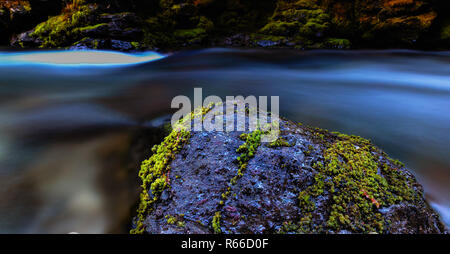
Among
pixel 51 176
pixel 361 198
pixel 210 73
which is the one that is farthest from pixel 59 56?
pixel 361 198

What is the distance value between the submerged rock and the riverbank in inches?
407

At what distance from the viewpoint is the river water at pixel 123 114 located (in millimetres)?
1938

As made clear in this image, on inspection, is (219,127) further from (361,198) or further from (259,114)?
(361,198)

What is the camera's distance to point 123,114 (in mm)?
3486

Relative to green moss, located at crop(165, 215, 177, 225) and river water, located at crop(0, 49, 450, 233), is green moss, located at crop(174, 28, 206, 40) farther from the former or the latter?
green moss, located at crop(165, 215, 177, 225)

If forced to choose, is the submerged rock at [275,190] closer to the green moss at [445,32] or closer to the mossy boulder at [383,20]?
the mossy boulder at [383,20]

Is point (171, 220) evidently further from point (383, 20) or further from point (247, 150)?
point (383, 20)

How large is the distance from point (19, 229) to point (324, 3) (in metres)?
17.7

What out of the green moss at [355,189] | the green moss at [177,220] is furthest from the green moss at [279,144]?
the green moss at [177,220]

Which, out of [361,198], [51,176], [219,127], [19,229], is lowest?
[19,229]

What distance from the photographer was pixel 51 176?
2.15 meters

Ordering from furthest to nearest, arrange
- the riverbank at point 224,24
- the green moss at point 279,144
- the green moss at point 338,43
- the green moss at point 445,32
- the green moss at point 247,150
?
1. the green moss at point 338,43
2. the green moss at point 445,32
3. the riverbank at point 224,24
4. the green moss at point 279,144
5. the green moss at point 247,150

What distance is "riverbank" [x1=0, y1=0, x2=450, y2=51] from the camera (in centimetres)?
1038

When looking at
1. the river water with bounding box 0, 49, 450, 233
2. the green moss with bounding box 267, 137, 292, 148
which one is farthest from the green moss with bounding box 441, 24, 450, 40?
the green moss with bounding box 267, 137, 292, 148
